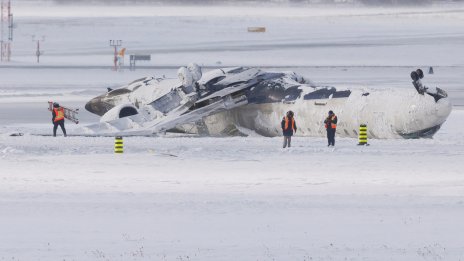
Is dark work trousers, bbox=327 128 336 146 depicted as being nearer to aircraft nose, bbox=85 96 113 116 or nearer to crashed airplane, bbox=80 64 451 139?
crashed airplane, bbox=80 64 451 139

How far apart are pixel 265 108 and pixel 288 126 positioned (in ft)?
16.4

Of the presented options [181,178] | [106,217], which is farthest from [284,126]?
[106,217]

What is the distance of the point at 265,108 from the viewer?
46.0m

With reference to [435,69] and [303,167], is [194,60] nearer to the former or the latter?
[435,69]

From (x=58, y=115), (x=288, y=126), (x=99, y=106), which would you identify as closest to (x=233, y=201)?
(x=288, y=126)

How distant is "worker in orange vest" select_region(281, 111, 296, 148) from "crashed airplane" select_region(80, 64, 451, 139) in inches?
109

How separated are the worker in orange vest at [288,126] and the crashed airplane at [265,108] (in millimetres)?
2780

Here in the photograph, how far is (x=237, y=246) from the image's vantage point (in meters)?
20.4

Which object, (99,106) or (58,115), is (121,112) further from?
(99,106)

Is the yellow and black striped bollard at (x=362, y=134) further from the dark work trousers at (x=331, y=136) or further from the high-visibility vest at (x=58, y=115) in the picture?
the high-visibility vest at (x=58, y=115)

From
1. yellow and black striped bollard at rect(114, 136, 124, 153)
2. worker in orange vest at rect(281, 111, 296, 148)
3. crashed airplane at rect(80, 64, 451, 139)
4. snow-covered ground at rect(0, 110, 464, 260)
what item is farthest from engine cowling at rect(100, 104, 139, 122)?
worker in orange vest at rect(281, 111, 296, 148)

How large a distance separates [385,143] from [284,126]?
13.6 feet

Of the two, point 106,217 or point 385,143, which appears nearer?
point 106,217

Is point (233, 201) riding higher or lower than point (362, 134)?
lower
